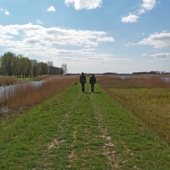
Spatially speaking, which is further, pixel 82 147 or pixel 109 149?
pixel 82 147

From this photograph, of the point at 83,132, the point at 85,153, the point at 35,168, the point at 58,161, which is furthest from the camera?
the point at 83,132

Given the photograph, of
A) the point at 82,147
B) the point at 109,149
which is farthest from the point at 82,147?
the point at 109,149

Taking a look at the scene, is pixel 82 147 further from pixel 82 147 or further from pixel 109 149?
pixel 109 149

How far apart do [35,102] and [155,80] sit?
24.3 meters

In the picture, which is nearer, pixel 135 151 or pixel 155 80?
pixel 135 151

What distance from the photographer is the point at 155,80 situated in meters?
37.0

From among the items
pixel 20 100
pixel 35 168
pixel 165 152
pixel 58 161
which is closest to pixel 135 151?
pixel 165 152

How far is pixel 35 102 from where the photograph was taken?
1728cm

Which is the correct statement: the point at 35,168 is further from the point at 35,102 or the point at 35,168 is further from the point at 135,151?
the point at 35,102

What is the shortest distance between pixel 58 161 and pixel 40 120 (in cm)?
473

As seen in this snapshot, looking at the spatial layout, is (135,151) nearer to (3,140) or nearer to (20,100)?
(3,140)

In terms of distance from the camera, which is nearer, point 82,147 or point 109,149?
point 109,149

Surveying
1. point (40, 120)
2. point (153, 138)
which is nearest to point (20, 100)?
point (40, 120)

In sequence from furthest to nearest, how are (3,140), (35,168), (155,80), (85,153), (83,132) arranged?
(155,80), (83,132), (3,140), (85,153), (35,168)
